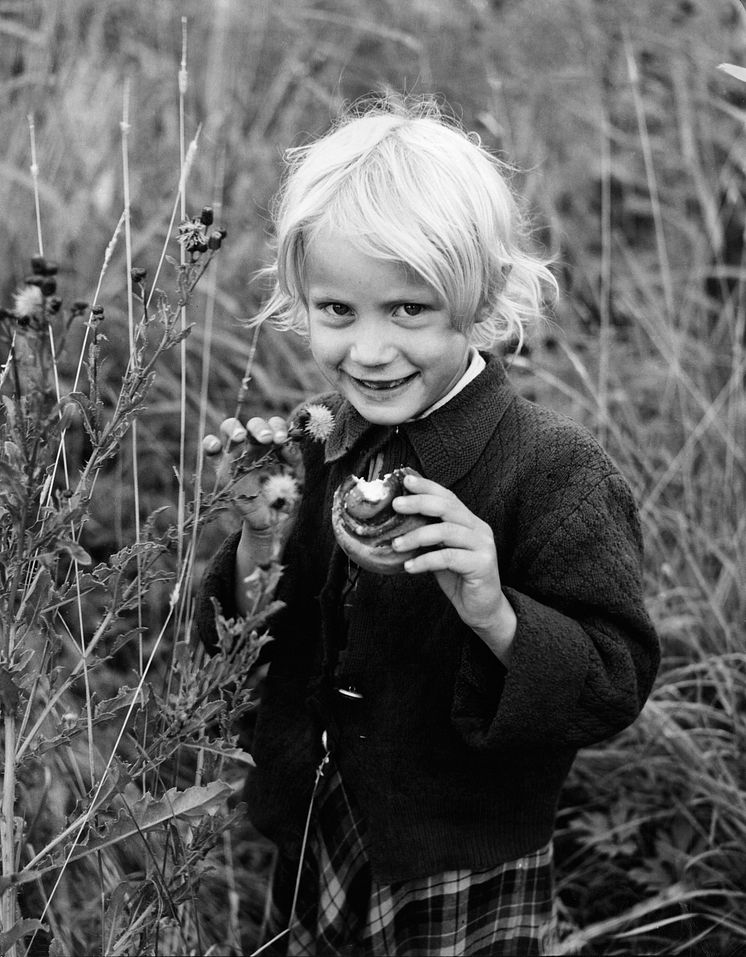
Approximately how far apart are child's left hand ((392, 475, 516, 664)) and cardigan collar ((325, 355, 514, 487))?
8.2 inches

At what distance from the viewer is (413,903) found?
153cm

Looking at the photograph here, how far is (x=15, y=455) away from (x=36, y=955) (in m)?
0.73

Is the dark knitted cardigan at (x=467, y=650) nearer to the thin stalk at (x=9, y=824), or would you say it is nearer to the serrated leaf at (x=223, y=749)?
the serrated leaf at (x=223, y=749)

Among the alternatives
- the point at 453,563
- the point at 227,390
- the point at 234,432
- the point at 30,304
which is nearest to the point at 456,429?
the point at 453,563

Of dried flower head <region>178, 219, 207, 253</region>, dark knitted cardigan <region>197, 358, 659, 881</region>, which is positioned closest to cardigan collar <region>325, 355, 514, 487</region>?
dark knitted cardigan <region>197, 358, 659, 881</region>

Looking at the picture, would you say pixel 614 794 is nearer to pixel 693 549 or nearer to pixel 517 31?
pixel 693 549

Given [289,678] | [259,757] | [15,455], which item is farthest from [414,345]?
[259,757]

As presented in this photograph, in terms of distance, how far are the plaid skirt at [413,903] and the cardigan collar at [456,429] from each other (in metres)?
0.51

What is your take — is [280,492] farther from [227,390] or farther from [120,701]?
[227,390]

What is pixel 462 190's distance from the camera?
129cm

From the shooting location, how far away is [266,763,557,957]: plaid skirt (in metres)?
1.52

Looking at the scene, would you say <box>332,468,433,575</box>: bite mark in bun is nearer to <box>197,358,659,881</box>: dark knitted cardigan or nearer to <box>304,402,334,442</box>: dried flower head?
<box>304,402,334,442</box>: dried flower head

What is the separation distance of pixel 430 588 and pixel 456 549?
0.28m

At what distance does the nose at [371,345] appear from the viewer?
127 cm
